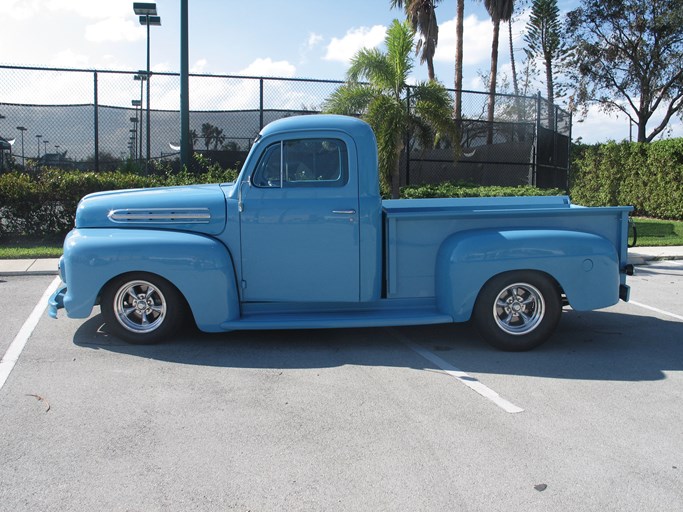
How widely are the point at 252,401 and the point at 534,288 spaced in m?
2.82

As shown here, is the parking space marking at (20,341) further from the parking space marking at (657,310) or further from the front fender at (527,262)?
the parking space marking at (657,310)

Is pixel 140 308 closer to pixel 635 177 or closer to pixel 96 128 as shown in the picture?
pixel 96 128

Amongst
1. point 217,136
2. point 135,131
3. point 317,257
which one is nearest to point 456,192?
point 217,136

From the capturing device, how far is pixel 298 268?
5.69 m

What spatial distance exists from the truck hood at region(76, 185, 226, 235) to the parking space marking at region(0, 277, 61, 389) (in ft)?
4.15

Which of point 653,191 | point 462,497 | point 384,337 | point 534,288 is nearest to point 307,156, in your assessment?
point 384,337

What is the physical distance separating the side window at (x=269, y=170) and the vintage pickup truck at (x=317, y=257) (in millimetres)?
10

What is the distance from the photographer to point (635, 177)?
20.2 meters

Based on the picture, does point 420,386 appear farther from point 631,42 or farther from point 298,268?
point 631,42

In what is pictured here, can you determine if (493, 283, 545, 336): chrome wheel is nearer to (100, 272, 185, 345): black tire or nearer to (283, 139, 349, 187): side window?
(283, 139, 349, 187): side window

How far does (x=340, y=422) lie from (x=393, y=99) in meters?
10.5

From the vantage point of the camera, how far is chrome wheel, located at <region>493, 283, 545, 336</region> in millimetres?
5781

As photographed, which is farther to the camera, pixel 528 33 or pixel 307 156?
pixel 528 33

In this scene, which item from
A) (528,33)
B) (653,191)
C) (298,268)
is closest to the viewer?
(298,268)
